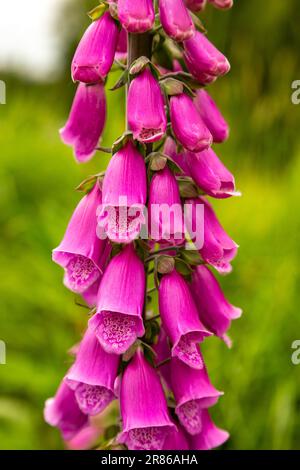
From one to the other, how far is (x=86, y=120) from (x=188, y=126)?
26cm

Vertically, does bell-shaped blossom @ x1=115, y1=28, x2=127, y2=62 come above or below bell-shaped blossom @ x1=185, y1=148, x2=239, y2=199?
above

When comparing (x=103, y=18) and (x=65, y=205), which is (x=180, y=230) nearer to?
(x=103, y=18)

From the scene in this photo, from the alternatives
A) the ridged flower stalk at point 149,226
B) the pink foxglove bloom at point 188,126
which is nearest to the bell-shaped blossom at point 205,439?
the ridged flower stalk at point 149,226

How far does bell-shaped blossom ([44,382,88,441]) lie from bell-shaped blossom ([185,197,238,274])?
47 centimetres

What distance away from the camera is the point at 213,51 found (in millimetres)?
1290

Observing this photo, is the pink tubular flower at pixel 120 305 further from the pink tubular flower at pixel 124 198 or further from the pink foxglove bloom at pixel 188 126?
the pink foxglove bloom at pixel 188 126

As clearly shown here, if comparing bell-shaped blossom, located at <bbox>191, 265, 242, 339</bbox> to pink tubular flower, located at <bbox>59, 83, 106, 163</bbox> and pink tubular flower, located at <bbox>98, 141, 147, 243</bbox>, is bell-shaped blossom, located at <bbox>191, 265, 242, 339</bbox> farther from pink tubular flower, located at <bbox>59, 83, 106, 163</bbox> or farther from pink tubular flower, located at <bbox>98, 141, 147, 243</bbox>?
pink tubular flower, located at <bbox>59, 83, 106, 163</bbox>

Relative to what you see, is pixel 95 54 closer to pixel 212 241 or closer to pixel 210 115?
pixel 210 115

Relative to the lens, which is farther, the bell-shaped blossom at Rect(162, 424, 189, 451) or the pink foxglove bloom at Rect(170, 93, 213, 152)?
the bell-shaped blossom at Rect(162, 424, 189, 451)

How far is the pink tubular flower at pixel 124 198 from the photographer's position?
1.22 m

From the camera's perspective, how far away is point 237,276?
299cm

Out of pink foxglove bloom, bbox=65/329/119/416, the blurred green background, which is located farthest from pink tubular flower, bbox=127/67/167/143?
the blurred green background

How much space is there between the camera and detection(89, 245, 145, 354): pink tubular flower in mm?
1253
